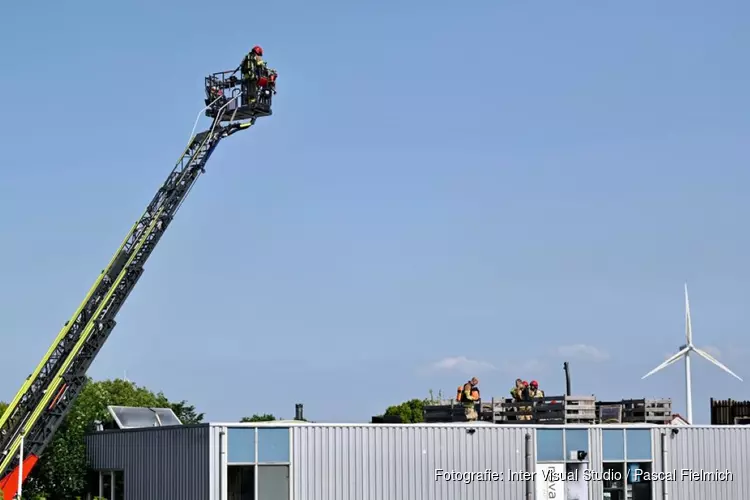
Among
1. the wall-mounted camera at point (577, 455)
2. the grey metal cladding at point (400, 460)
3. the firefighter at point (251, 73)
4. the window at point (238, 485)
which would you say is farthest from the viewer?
the firefighter at point (251, 73)

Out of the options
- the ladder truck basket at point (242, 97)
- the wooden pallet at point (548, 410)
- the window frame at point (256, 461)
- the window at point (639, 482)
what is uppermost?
the ladder truck basket at point (242, 97)

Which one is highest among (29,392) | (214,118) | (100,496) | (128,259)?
(214,118)

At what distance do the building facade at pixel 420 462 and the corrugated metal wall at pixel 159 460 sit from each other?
4 centimetres

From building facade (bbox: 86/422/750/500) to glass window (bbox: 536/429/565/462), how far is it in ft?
0.12

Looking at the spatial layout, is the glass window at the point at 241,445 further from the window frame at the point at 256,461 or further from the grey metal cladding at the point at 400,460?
the grey metal cladding at the point at 400,460

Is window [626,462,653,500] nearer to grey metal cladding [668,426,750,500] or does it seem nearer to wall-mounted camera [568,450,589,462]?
grey metal cladding [668,426,750,500]

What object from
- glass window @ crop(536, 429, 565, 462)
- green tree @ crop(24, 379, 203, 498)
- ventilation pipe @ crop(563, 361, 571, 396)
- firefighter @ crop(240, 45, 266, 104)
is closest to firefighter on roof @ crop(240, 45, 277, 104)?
firefighter @ crop(240, 45, 266, 104)

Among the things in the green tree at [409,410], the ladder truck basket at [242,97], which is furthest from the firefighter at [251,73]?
the green tree at [409,410]

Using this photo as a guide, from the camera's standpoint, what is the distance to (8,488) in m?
49.8

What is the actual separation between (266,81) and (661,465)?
2270 cm

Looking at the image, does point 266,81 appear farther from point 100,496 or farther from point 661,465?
point 661,465

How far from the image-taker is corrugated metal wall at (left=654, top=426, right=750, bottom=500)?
51.1m

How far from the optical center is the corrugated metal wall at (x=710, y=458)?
51.1 metres

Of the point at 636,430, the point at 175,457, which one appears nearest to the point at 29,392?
the point at 175,457
